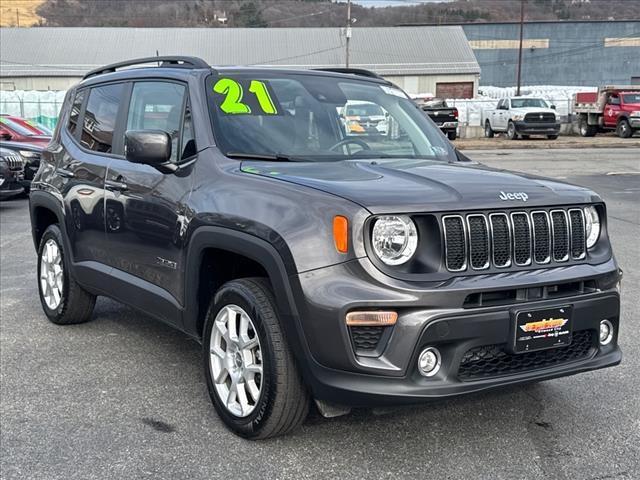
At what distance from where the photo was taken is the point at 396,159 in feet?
14.6

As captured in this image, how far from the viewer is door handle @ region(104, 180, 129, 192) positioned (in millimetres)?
4688

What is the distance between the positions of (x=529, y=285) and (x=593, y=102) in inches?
1370

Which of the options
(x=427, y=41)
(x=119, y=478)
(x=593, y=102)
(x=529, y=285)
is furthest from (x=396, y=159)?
(x=427, y=41)

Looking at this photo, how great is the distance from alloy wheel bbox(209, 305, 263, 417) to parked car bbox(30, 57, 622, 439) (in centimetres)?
1

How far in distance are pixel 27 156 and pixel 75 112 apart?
9186mm

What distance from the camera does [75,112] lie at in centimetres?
582

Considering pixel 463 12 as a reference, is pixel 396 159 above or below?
below

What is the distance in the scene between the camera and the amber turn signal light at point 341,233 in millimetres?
3193

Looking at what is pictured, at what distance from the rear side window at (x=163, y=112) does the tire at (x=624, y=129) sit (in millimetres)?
32817

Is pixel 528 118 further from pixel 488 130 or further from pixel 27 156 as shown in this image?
pixel 27 156

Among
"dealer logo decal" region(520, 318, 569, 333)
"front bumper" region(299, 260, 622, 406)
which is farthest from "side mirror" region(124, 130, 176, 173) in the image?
"dealer logo decal" region(520, 318, 569, 333)

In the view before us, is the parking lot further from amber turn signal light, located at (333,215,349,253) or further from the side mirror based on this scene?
the side mirror

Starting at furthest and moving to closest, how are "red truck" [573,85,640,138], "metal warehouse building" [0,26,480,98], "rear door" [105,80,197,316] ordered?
1. "metal warehouse building" [0,26,480,98]
2. "red truck" [573,85,640,138]
3. "rear door" [105,80,197,316]

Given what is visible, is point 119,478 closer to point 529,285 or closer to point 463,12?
point 529,285
